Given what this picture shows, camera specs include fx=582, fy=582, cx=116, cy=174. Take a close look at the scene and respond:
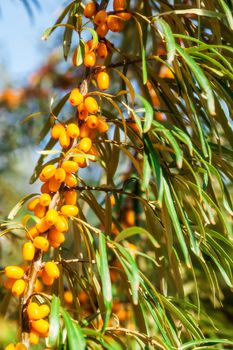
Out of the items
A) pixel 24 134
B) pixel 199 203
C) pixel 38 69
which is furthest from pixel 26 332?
pixel 38 69

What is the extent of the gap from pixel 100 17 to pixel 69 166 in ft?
0.82

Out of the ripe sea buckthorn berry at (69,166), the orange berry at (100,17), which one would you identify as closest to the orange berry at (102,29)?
the orange berry at (100,17)

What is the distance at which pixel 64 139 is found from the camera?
2.94ft

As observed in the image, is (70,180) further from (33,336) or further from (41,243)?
(33,336)

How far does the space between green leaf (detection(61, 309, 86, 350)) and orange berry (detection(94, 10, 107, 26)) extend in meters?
0.46

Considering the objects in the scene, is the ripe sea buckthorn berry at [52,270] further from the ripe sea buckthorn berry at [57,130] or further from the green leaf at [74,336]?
the ripe sea buckthorn berry at [57,130]

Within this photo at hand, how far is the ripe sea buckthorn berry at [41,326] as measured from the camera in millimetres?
807

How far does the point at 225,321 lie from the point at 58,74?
1.28 metres

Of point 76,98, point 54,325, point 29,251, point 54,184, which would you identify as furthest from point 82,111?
point 54,325

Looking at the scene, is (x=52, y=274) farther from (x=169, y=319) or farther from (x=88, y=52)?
(x=88, y=52)

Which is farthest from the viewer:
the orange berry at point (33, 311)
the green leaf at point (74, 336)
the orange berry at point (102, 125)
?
the orange berry at point (102, 125)

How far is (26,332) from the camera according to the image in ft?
2.70

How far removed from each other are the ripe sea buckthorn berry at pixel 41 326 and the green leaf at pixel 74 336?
0.24ft

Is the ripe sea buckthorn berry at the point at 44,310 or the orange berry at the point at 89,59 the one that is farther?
the orange berry at the point at 89,59
